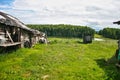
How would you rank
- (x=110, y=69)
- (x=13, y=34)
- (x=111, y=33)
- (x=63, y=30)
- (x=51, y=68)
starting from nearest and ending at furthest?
(x=51, y=68), (x=110, y=69), (x=13, y=34), (x=111, y=33), (x=63, y=30)

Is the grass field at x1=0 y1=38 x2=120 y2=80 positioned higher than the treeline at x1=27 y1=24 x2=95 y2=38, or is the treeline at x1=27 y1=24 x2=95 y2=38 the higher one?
the grass field at x1=0 y1=38 x2=120 y2=80

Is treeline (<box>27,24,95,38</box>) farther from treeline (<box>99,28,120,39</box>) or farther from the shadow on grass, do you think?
the shadow on grass

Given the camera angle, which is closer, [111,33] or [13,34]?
[13,34]

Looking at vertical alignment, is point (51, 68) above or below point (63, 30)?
above

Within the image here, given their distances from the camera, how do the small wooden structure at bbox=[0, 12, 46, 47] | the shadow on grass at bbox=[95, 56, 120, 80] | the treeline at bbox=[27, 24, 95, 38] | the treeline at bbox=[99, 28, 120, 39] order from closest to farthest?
the shadow on grass at bbox=[95, 56, 120, 80] < the small wooden structure at bbox=[0, 12, 46, 47] < the treeline at bbox=[99, 28, 120, 39] < the treeline at bbox=[27, 24, 95, 38]

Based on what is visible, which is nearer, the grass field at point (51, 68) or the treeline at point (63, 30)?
the grass field at point (51, 68)

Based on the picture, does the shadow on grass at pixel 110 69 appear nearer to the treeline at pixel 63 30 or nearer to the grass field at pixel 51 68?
the grass field at pixel 51 68

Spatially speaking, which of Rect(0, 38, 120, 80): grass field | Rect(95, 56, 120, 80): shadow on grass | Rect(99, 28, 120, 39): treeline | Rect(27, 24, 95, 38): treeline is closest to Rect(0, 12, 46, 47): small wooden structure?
Rect(0, 38, 120, 80): grass field

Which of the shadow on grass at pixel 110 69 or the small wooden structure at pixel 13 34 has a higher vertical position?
the small wooden structure at pixel 13 34

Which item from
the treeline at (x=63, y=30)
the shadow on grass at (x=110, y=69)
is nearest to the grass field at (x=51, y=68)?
the shadow on grass at (x=110, y=69)

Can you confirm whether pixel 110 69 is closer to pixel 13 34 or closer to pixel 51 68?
pixel 51 68

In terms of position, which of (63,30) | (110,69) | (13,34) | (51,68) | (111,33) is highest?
(13,34)

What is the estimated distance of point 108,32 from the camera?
12594cm

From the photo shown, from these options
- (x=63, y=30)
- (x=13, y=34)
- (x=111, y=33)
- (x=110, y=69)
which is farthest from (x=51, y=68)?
(x=63, y=30)
